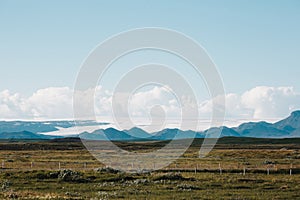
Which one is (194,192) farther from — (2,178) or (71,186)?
(2,178)

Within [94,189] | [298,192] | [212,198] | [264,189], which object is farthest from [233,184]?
[94,189]

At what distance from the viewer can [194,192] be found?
124ft

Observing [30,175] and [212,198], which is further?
[30,175]

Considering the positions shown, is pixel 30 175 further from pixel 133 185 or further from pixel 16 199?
pixel 16 199

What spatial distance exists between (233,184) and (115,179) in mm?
11544

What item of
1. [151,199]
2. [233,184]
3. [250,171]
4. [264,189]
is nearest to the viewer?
[151,199]

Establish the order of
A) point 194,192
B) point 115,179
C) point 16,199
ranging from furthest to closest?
point 115,179 < point 194,192 < point 16,199

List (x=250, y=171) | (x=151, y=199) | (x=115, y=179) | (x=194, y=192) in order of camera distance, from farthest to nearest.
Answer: (x=250, y=171) → (x=115, y=179) → (x=194, y=192) → (x=151, y=199)

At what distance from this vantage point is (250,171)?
59.1 meters

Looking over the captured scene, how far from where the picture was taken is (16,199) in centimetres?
2828

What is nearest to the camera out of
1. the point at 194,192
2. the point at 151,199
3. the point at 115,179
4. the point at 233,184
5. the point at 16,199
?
the point at 16,199

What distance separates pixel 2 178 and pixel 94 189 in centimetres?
1310

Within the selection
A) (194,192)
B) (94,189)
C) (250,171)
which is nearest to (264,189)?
(194,192)

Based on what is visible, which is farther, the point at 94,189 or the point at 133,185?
the point at 133,185
